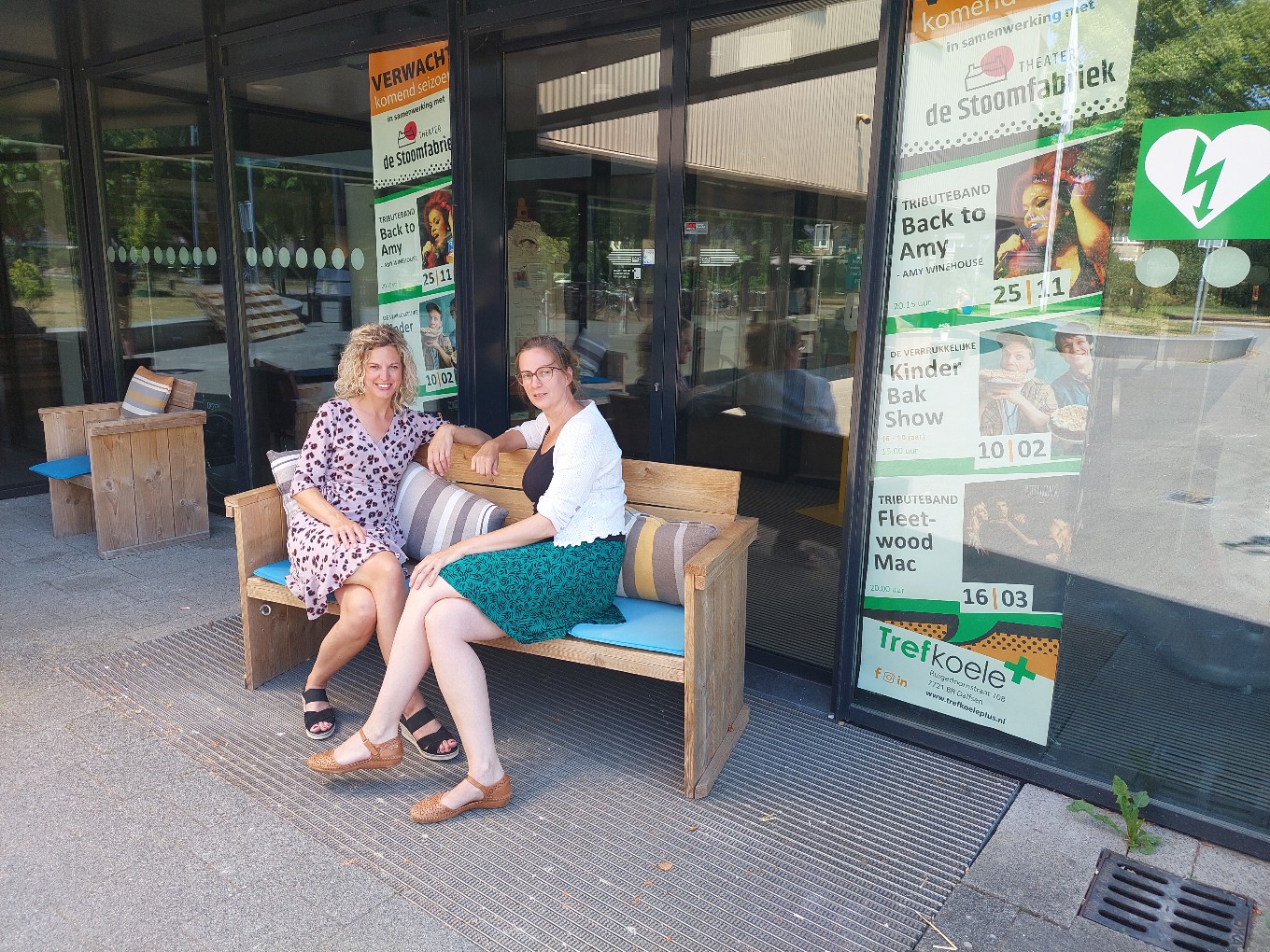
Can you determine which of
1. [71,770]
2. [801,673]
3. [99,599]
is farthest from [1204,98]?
[99,599]

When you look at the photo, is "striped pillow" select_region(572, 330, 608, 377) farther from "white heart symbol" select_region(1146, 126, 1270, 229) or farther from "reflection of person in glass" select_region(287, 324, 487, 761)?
"white heart symbol" select_region(1146, 126, 1270, 229)

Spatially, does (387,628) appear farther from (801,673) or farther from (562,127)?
(562,127)

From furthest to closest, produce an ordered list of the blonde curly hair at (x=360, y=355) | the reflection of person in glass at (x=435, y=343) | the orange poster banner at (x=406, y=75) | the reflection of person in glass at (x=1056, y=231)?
the reflection of person in glass at (x=435, y=343), the orange poster banner at (x=406, y=75), the blonde curly hair at (x=360, y=355), the reflection of person in glass at (x=1056, y=231)

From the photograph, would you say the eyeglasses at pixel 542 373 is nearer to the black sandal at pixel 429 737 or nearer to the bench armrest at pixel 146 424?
the black sandal at pixel 429 737

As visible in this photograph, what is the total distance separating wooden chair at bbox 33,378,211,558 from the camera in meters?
5.07

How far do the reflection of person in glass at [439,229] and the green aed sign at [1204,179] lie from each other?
293 centimetres

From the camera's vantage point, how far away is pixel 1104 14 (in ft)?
9.12

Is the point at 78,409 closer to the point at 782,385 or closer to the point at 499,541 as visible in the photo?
the point at 499,541

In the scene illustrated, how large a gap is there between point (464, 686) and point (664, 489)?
3.34ft

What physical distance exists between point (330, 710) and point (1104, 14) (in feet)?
10.8

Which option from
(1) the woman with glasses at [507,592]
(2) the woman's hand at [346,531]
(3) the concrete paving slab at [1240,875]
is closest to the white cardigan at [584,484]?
(1) the woman with glasses at [507,592]

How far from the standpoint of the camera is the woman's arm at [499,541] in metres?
3.03

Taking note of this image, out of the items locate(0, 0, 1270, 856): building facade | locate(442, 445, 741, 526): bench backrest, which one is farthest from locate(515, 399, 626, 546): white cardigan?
locate(0, 0, 1270, 856): building facade

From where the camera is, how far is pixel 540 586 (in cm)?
299
